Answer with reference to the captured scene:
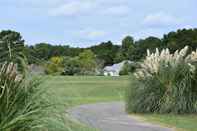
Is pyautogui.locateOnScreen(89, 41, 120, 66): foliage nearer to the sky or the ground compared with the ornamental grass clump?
nearer to the sky

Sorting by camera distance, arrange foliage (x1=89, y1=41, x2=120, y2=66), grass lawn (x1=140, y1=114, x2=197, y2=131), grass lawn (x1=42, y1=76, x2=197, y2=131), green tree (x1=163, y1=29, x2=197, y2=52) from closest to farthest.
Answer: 1. grass lawn (x1=42, y1=76, x2=197, y2=131)
2. grass lawn (x1=140, y1=114, x2=197, y2=131)
3. green tree (x1=163, y1=29, x2=197, y2=52)
4. foliage (x1=89, y1=41, x2=120, y2=66)

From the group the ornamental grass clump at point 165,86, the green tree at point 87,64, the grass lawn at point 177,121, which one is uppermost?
the green tree at point 87,64

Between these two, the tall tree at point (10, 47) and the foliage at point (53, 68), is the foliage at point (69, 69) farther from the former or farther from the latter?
the tall tree at point (10, 47)

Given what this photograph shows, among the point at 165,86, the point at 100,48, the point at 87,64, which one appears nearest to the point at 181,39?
the point at 87,64

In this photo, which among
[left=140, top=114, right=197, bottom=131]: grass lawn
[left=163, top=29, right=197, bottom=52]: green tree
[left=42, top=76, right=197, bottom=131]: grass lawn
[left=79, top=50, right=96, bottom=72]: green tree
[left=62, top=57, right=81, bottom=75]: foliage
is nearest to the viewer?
[left=42, top=76, right=197, bottom=131]: grass lawn

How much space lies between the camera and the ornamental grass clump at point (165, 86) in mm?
21531

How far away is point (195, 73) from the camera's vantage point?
22.0 metres

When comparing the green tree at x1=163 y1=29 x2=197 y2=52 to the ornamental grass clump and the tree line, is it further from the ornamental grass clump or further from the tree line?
the ornamental grass clump

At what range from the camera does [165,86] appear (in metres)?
22.3

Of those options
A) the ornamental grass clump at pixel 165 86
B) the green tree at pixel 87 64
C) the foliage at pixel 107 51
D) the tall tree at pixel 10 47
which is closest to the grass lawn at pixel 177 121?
the ornamental grass clump at pixel 165 86

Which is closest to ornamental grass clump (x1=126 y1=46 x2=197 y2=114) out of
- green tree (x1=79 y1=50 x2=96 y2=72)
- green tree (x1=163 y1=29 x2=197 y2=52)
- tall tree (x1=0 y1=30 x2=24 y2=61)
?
green tree (x1=79 y1=50 x2=96 y2=72)

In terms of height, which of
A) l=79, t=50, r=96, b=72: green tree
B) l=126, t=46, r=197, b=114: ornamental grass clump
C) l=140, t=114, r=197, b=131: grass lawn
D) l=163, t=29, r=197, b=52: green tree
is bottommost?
l=140, t=114, r=197, b=131: grass lawn

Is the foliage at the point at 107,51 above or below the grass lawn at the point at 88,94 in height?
above

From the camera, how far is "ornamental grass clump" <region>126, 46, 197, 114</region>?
21531mm
